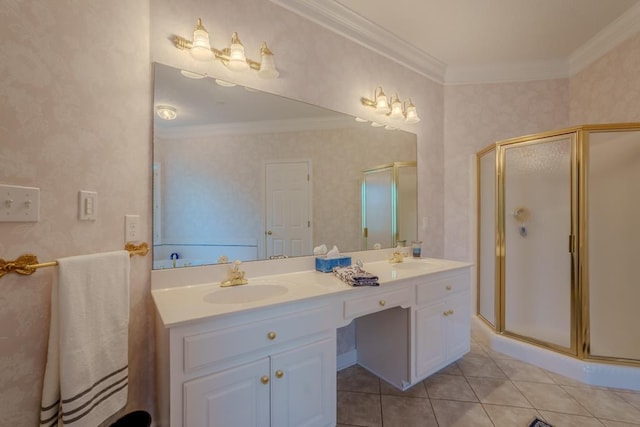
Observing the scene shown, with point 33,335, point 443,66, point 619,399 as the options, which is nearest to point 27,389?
point 33,335

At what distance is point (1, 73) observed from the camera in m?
0.81

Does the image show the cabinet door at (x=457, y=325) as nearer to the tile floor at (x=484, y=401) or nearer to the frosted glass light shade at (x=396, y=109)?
the tile floor at (x=484, y=401)

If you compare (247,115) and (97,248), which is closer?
(97,248)

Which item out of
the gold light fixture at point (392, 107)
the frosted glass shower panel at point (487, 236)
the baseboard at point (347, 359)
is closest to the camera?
the baseboard at point (347, 359)

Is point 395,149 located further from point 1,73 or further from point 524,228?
point 1,73

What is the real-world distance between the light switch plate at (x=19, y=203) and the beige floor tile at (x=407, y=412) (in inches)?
72.8

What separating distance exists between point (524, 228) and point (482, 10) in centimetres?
175

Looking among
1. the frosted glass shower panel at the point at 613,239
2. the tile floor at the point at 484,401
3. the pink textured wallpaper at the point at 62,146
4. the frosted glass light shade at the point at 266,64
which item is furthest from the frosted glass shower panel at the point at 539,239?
the pink textured wallpaper at the point at 62,146

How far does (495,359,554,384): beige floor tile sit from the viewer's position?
1.92 m

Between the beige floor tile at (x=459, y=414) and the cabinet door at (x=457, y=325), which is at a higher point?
the cabinet door at (x=457, y=325)

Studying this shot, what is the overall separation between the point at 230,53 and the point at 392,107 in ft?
4.41

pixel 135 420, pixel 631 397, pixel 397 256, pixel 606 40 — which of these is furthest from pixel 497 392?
pixel 606 40

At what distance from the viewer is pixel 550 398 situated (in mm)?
1713

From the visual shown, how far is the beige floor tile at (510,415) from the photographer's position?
4.95ft
